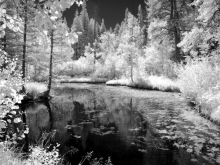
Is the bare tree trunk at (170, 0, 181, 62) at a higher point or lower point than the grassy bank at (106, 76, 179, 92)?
higher

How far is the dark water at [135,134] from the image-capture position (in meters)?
5.93

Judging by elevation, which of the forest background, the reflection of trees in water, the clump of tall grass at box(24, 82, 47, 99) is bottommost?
the reflection of trees in water

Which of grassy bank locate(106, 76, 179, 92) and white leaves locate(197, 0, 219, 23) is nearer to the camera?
white leaves locate(197, 0, 219, 23)

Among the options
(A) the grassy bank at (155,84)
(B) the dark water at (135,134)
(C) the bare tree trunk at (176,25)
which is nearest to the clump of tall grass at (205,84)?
(B) the dark water at (135,134)

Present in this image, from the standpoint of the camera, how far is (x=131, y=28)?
171 ft

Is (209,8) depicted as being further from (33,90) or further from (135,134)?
(33,90)

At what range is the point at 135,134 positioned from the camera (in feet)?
26.3

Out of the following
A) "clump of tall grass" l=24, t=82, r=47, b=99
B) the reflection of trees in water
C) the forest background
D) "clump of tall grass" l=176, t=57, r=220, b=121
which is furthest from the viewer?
"clump of tall grass" l=24, t=82, r=47, b=99

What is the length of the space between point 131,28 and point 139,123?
45.6 meters

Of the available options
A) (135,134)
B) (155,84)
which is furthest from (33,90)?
(155,84)

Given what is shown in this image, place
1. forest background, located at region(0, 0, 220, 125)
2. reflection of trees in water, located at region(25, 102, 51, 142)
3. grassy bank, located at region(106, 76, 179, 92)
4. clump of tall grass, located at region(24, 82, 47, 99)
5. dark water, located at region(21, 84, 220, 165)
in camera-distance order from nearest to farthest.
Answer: forest background, located at region(0, 0, 220, 125) < dark water, located at region(21, 84, 220, 165) < reflection of trees in water, located at region(25, 102, 51, 142) < clump of tall grass, located at region(24, 82, 47, 99) < grassy bank, located at region(106, 76, 179, 92)

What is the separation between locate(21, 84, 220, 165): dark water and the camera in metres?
5.93

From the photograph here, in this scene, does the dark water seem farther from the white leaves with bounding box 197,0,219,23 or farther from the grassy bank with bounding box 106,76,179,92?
the grassy bank with bounding box 106,76,179,92

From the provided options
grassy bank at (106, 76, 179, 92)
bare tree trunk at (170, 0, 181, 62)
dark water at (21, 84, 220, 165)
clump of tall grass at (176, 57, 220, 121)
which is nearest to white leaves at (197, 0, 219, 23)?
clump of tall grass at (176, 57, 220, 121)
